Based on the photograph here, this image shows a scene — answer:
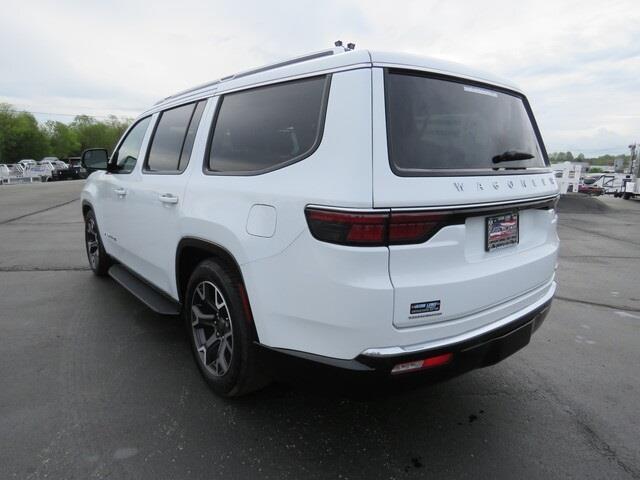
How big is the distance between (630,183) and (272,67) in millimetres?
27659

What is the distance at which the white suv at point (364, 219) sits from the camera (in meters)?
1.88

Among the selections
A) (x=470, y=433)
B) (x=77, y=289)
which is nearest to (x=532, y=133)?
(x=470, y=433)

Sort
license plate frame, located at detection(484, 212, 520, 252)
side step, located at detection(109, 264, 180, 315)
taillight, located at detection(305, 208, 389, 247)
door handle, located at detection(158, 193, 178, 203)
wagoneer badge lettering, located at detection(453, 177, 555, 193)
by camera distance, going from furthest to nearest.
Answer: side step, located at detection(109, 264, 180, 315)
door handle, located at detection(158, 193, 178, 203)
license plate frame, located at detection(484, 212, 520, 252)
wagoneer badge lettering, located at detection(453, 177, 555, 193)
taillight, located at detection(305, 208, 389, 247)

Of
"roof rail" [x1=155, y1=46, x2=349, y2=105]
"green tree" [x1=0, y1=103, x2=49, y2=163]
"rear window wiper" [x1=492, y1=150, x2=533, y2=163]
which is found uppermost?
"green tree" [x1=0, y1=103, x2=49, y2=163]

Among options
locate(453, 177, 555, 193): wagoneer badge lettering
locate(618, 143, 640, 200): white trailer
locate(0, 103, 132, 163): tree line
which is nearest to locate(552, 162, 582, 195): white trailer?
locate(618, 143, 640, 200): white trailer

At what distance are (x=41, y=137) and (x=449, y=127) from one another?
102 meters

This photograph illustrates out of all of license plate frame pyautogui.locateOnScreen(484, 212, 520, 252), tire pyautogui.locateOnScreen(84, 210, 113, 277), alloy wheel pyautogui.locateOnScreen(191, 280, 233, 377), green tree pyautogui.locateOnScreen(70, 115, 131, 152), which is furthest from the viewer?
green tree pyautogui.locateOnScreen(70, 115, 131, 152)

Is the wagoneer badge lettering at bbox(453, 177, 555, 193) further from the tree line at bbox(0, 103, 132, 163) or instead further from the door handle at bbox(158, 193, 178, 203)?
the tree line at bbox(0, 103, 132, 163)

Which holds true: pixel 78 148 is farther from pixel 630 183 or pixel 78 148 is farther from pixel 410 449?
pixel 410 449

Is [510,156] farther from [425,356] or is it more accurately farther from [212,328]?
[212,328]

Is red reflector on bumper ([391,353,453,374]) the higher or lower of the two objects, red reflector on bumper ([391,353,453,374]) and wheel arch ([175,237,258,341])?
the lower

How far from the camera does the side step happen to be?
328 cm

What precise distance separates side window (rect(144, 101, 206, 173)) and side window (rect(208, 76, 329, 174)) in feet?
1.08

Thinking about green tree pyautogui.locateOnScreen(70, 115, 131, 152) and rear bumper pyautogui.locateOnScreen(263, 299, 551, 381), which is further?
green tree pyautogui.locateOnScreen(70, 115, 131, 152)
